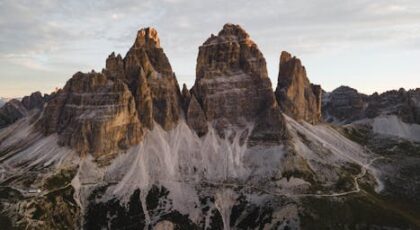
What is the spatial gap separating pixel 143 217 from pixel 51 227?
39.1 metres

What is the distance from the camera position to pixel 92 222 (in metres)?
181

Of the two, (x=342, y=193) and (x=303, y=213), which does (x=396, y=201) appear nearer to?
(x=342, y=193)

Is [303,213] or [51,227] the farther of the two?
[303,213]

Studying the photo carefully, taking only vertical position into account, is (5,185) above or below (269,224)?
above

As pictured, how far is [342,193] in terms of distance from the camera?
19750 cm

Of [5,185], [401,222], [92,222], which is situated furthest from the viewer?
[5,185]

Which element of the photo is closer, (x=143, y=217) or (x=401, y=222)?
(x=401, y=222)

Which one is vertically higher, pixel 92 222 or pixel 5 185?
pixel 5 185

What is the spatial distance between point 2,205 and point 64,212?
25770 mm

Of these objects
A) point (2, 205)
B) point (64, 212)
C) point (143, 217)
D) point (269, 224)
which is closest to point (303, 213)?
point (269, 224)

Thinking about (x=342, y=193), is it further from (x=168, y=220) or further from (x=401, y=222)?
(x=168, y=220)

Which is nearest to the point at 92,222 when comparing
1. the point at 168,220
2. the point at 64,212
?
the point at 64,212

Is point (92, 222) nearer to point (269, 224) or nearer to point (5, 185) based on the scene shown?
point (5, 185)

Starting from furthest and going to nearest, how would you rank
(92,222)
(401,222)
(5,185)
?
1. (5,185)
2. (92,222)
3. (401,222)
